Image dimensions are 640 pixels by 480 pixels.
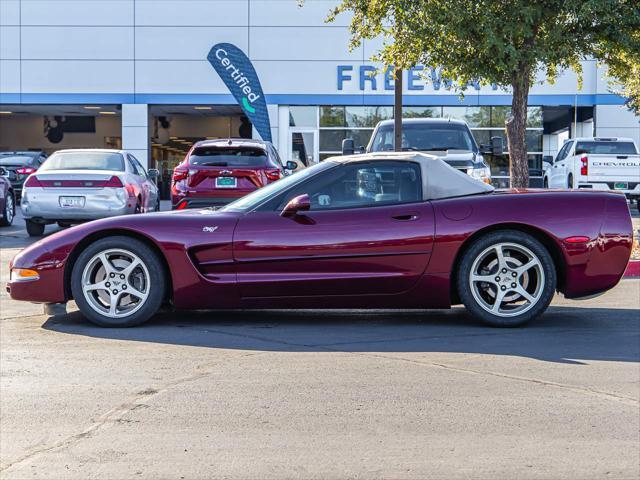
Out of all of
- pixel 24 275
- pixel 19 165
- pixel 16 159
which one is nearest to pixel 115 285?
pixel 24 275

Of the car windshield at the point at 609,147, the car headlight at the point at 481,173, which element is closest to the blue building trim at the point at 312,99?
the car windshield at the point at 609,147

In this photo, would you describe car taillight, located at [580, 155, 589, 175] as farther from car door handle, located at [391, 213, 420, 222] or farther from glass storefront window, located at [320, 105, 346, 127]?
car door handle, located at [391, 213, 420, 222]

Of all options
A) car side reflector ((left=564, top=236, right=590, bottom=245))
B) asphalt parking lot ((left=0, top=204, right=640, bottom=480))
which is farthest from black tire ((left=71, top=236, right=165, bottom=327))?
car side reflector ((left=564, top=236, right=590, bottom=245))

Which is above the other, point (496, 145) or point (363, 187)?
point (496, 145)

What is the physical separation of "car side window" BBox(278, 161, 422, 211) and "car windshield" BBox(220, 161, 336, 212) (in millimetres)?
72

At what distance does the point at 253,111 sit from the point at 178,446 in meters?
Answer: 27.9

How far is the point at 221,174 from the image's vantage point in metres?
15.1

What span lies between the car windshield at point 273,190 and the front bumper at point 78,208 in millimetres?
8101

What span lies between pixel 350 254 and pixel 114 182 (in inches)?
356

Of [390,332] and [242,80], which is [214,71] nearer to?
[242,80]

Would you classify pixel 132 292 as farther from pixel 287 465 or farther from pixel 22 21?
pixel 22 21

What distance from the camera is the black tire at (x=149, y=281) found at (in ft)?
24.3


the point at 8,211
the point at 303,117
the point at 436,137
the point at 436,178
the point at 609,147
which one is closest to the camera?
the point at 436,178

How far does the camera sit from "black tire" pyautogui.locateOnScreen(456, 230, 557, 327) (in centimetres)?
736
